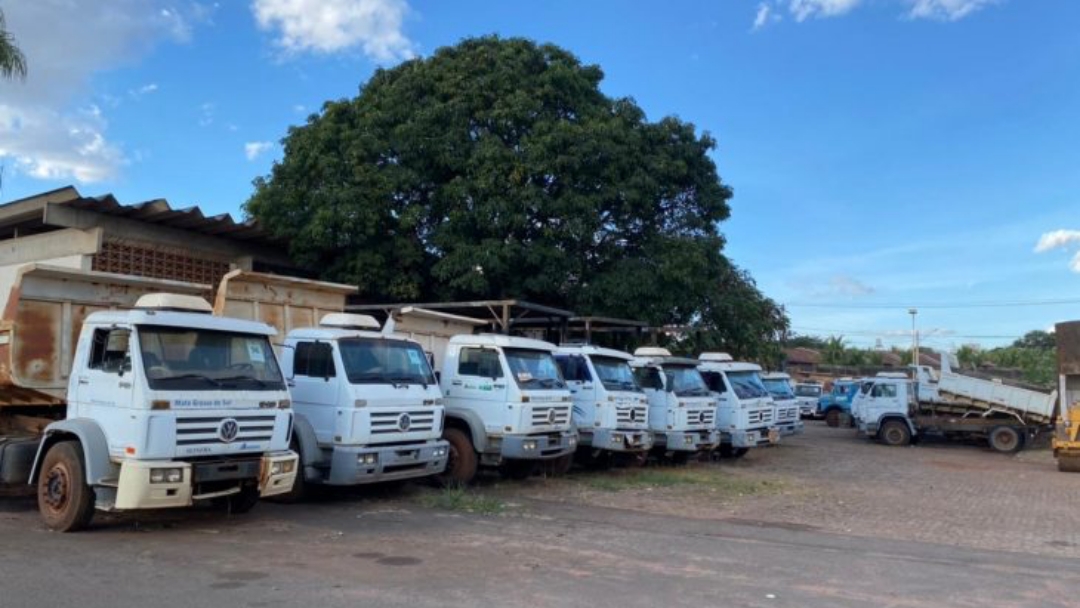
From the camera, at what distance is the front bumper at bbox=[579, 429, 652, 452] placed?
15.0 m

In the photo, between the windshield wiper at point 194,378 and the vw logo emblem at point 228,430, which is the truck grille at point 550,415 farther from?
the windshield wiper at point 194,378

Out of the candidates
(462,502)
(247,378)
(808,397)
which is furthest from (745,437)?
(808,397)

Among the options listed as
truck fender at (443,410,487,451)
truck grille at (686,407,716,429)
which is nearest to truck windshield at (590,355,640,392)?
truck grille at (686,407,716,429)

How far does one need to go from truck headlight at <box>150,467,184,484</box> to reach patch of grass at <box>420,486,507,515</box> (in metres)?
3.72

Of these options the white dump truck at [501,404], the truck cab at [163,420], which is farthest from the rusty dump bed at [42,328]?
the white dump truck at [501,404]

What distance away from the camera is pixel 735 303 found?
76.7 feet

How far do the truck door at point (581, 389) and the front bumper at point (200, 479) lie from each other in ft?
22.7

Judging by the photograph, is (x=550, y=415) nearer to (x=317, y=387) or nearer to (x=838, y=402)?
(x=317, y=387)

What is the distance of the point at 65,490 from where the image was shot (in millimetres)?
8516

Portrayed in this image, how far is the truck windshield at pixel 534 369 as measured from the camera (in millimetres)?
13219

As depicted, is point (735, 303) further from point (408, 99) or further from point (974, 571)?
point (974, 571)

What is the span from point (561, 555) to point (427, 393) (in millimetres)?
3872

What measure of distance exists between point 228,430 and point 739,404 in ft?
41.8

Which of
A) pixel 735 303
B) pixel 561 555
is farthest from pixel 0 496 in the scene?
pixel 735 303
